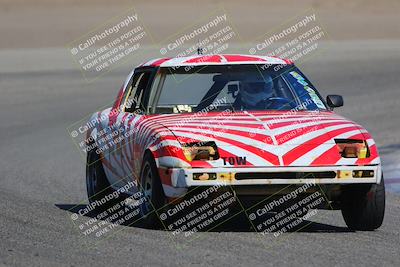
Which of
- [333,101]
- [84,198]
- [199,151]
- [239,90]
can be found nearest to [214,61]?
[239,90]

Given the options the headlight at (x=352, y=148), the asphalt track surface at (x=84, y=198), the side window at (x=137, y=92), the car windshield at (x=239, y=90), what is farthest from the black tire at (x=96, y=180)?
the headlight at (x=352, y=148)

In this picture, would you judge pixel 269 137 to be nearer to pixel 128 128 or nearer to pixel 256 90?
pixel 256 90

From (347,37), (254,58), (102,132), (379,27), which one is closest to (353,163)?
(254,58)

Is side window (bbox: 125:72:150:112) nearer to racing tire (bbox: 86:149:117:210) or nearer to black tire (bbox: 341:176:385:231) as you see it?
racing tire (bbox: 86:149:117:210)

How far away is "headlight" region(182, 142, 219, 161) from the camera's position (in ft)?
29.8

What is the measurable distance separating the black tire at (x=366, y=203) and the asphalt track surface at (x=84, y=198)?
0.11 meters

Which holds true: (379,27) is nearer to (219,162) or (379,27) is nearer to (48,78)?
(48,78)

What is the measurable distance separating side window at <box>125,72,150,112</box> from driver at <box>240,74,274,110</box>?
0.93 m

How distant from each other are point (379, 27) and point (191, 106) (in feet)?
148

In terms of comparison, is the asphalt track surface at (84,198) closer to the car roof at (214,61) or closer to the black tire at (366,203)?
the black tire at (366,203)

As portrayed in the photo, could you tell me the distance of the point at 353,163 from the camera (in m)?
9.13

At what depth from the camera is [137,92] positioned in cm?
1119

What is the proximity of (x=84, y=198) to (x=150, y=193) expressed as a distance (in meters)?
3.80

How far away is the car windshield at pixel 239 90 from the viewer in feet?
34.1
